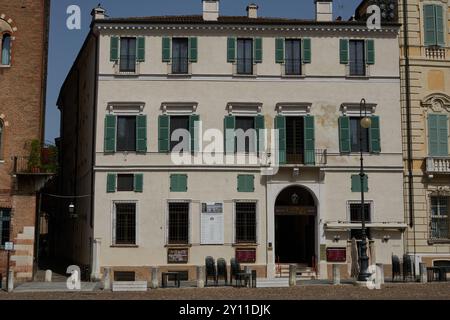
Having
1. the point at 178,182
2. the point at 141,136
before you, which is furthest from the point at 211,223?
the point at 141,136

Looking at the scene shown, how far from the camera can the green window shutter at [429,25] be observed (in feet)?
106

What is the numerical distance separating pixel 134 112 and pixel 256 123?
19.5 ft

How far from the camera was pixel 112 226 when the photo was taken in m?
29.8

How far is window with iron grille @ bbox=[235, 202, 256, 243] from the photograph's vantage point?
30.4m

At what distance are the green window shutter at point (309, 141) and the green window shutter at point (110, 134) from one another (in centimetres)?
926

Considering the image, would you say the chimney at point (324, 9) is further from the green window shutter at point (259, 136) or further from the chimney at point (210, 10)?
the green window shutter at point (259, 136)

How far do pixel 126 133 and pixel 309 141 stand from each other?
351 inches

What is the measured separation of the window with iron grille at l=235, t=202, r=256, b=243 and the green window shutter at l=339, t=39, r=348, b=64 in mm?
8445

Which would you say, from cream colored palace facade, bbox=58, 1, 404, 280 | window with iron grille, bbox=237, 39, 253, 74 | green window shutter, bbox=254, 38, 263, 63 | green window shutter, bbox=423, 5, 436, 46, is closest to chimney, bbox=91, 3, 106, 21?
cream colored palace facade, bbox=58, 1, 404, 280

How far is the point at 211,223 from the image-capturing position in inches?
1188

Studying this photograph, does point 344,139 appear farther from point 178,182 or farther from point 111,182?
point 111,182

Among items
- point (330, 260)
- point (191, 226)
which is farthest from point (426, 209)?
point (191, 226)

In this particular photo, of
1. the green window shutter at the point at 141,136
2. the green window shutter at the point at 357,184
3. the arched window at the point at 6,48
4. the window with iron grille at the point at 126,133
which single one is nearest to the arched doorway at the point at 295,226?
the green window shutter at the point at 357,184

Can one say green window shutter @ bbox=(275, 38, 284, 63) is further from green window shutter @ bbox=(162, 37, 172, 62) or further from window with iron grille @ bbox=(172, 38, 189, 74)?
green window shutter @ bbox=(162, 37, 172, 62)
